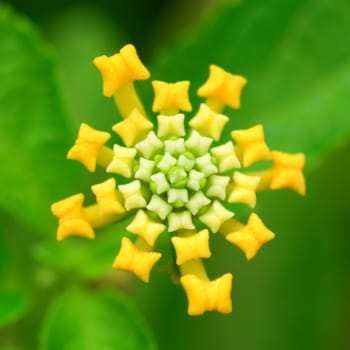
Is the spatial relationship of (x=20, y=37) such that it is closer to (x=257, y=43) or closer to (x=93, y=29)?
(x=257, y=43)

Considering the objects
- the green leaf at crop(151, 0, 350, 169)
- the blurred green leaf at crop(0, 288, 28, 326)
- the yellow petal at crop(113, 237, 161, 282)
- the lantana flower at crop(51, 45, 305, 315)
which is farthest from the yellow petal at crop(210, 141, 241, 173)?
the blurred green leaf at crop(0, 288, 28, 326)

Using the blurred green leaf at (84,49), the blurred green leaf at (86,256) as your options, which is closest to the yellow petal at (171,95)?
the blurred green leaf at (86,256)

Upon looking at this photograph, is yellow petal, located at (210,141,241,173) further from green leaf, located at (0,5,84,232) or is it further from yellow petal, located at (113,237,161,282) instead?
green leaf, located at (0,5,84,232)

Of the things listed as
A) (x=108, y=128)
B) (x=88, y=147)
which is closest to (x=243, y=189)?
(x=88, y=147)

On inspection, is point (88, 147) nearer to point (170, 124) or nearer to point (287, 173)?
point (170, 124)

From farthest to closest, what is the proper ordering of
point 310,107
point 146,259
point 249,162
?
point 310,107 → point 249,162 → point 146,259

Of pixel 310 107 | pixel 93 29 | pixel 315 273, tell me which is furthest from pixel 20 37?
pixel 315 273
